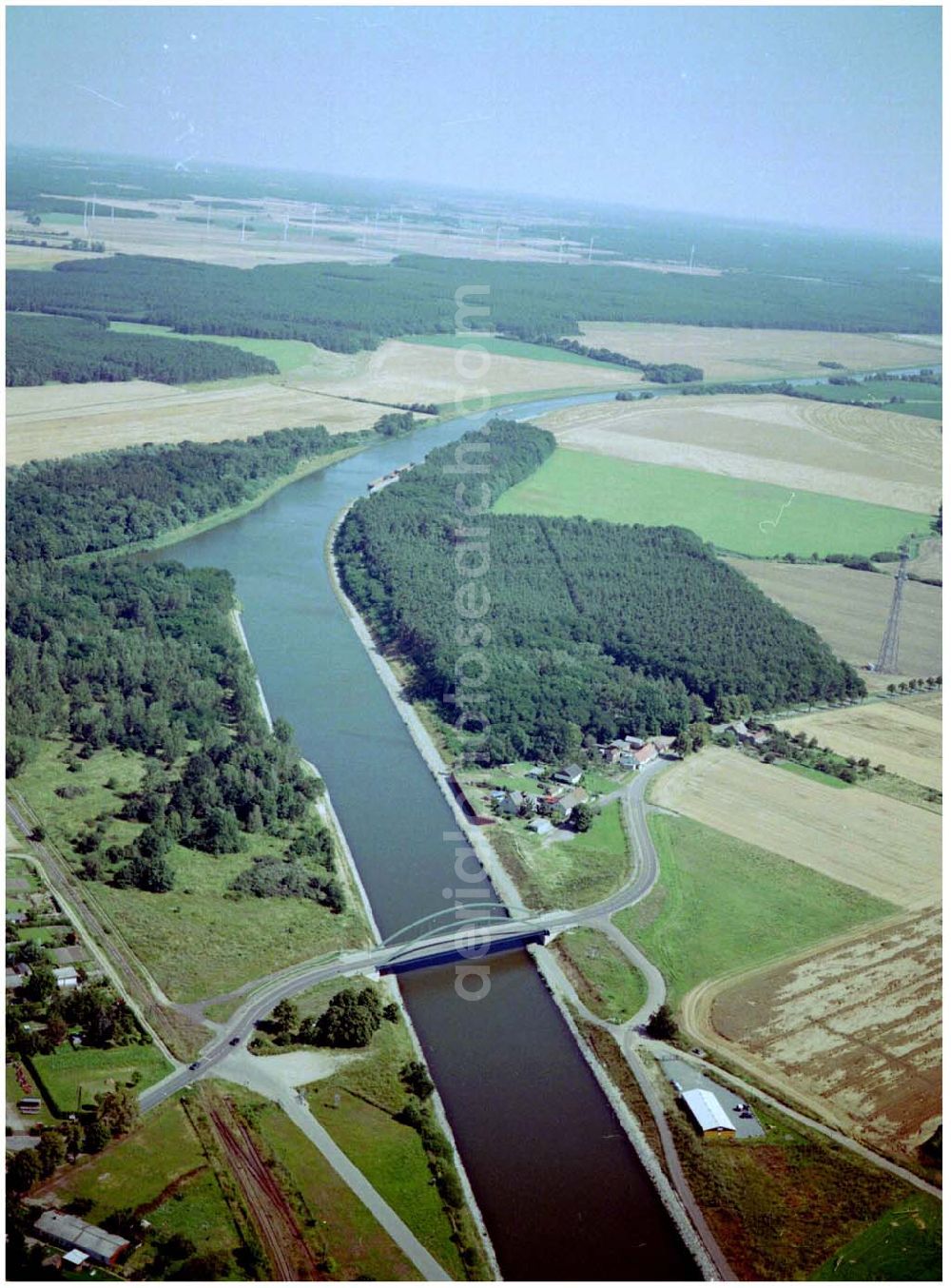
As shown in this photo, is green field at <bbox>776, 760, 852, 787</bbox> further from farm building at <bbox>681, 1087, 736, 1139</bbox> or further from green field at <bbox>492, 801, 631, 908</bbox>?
farm building at <bbox>681, 1087, 736, 1139</bbox>

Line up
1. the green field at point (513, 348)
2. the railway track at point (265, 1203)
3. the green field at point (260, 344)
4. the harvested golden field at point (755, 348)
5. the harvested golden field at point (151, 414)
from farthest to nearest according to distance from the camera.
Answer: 1. the harvested golden field at point (755, 348)
2. the green field at point (513, 348)
3. the green field at point (260, 344)
4. the harvested golden field at point (151, 414)
5. the railway track at point (265, 1203)

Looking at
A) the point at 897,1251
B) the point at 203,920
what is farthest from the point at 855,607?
the point at 897,1251

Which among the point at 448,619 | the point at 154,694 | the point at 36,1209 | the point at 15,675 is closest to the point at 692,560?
the point at 448,619

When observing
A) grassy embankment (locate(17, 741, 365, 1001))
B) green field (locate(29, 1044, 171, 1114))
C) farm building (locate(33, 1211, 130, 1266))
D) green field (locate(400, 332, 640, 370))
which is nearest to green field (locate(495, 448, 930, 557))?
green field (locate(400, 332, 640, 370))

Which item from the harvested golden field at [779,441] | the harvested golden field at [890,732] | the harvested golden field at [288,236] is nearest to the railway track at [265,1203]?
the harvested golden field at [890,732]

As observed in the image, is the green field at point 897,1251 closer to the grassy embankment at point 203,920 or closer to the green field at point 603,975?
the green field at point 603,975

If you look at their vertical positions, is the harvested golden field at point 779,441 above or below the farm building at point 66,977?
above

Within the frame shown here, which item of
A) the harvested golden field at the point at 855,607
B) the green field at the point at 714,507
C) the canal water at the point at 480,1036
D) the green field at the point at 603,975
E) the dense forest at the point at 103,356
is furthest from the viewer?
the dense forest at the point at 103,356
